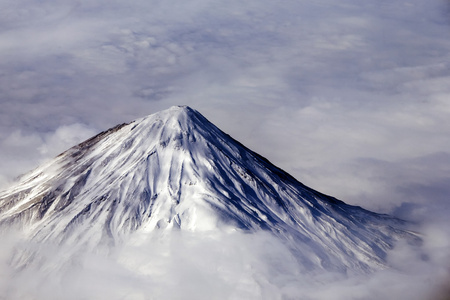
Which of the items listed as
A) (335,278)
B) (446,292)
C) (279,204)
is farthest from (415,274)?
(279,204)

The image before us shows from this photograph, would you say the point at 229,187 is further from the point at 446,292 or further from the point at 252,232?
the point at 446,292

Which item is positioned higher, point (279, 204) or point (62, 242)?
point (279, 204)

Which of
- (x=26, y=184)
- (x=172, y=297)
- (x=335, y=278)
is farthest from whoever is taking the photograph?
(x=26, y=184)

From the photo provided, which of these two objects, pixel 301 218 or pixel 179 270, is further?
pixel 301 218

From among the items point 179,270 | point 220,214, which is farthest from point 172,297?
point 220,214

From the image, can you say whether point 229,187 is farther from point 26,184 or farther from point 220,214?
point 26,184

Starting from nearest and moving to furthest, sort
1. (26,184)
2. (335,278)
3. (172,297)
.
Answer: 1. (172,297)
2. (335,278)
3. (26,184)
